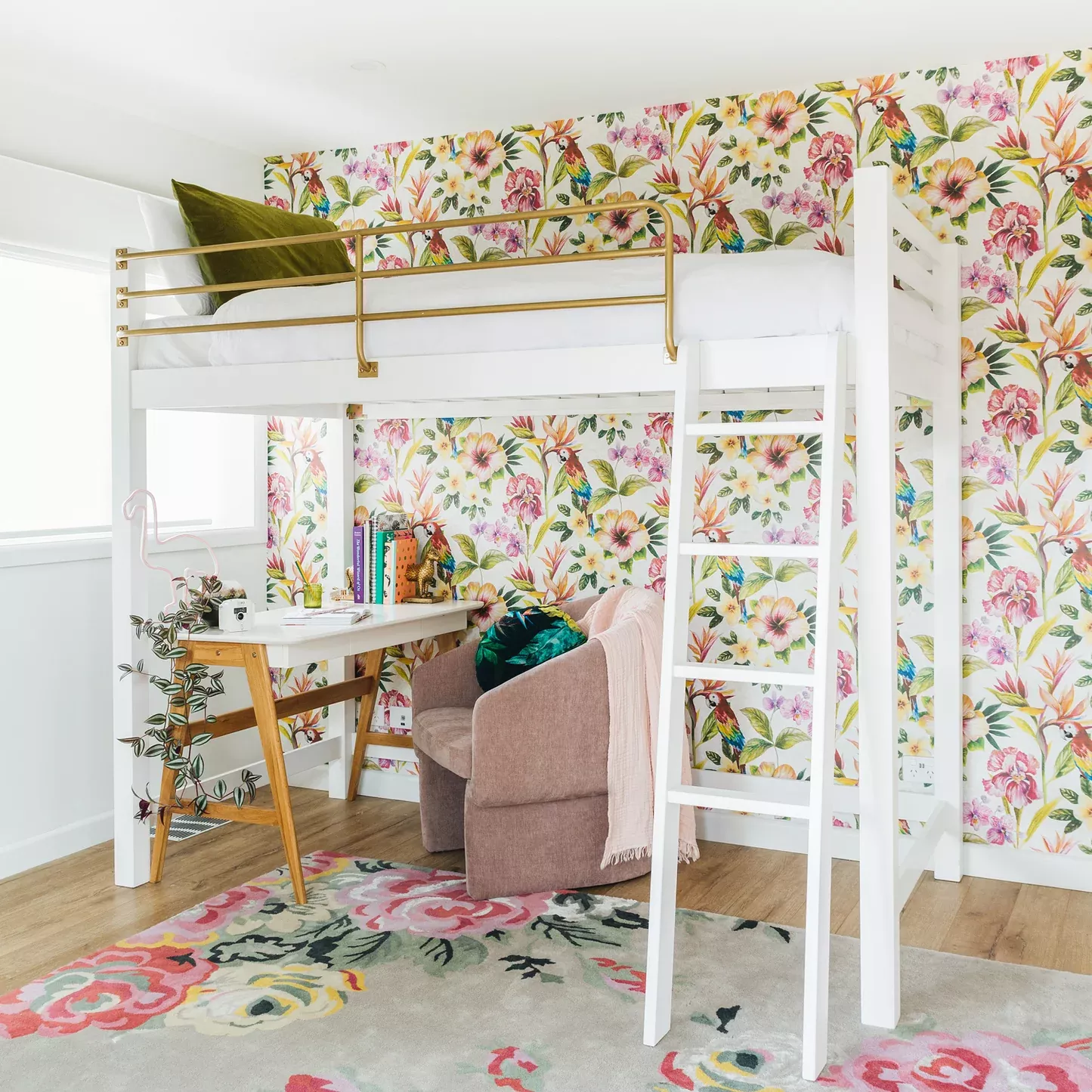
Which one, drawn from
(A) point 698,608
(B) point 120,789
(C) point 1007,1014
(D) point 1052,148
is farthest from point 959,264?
(B) point 120,789

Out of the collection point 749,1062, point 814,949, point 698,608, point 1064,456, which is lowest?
point 749,1062

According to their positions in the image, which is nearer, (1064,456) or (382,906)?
(382,906)

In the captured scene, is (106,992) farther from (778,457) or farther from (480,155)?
(480,155)

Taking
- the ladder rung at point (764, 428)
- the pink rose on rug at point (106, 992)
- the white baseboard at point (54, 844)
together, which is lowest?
the pink rose on rug at point (106, 992)

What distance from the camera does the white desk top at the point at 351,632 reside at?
3115mm

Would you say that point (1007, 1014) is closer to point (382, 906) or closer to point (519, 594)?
point (382, 906)

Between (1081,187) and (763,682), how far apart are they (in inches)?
76.6

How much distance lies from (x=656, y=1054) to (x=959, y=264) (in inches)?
93.3

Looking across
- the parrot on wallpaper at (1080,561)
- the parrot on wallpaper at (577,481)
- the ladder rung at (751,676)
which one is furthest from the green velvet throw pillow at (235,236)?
the parrot on wallpaper at (1080,561)

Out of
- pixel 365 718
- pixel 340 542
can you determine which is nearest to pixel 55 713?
pixel 365 718

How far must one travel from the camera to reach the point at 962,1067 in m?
2.23

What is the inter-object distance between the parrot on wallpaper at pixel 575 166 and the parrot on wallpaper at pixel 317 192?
0.97m

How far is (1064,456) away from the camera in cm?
327

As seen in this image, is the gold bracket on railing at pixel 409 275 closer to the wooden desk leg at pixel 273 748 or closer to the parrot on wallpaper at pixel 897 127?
the wooden desk leg at pixel 273 748
